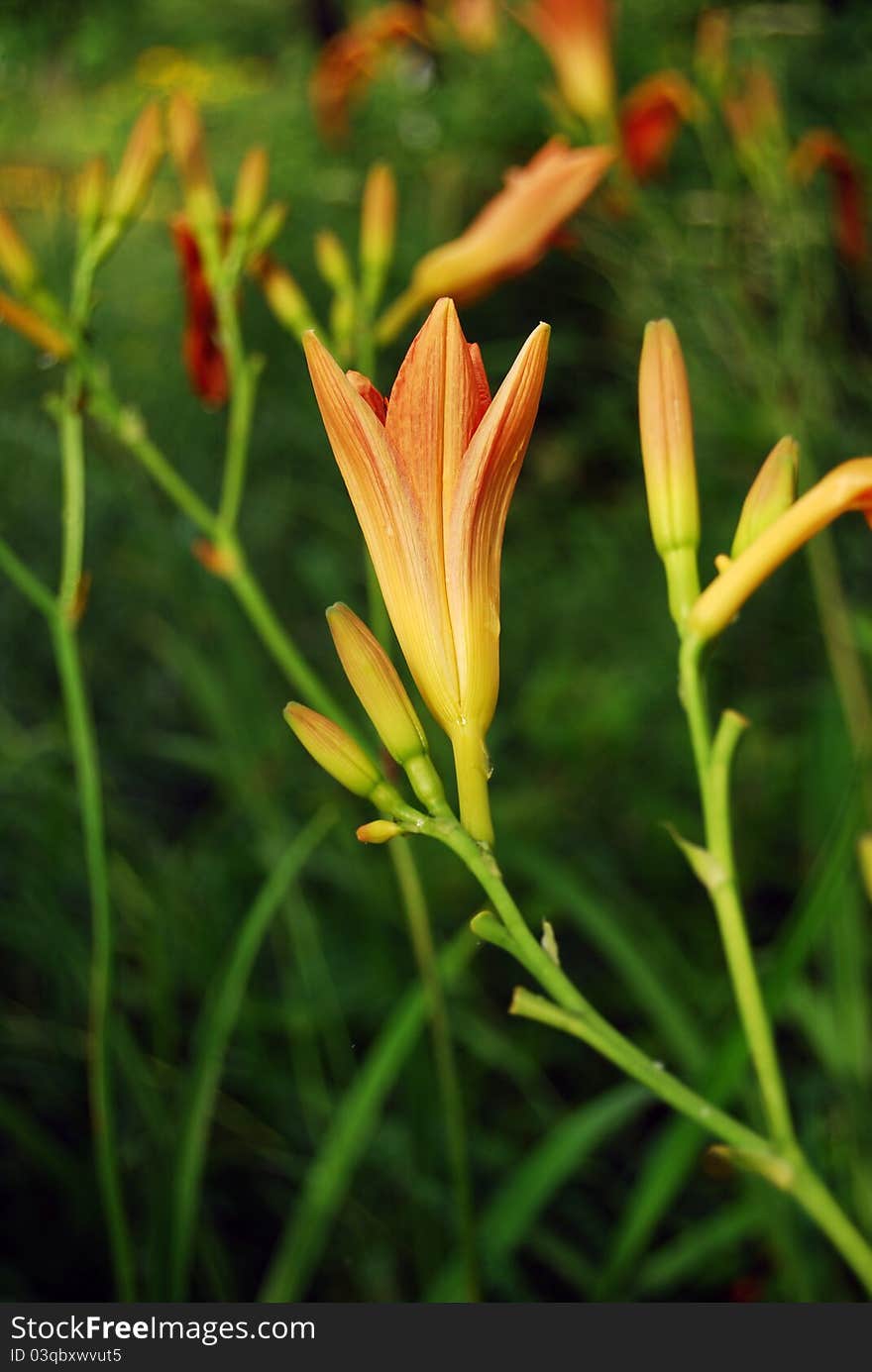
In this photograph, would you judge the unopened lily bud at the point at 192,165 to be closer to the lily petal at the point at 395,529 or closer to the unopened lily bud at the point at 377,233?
the unopened lily bud at the point at 377,233

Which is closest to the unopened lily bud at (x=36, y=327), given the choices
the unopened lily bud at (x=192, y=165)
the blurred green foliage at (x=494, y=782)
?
the unopened lily bud at (x=192, y=165)

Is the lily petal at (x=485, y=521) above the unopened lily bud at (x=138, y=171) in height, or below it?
below

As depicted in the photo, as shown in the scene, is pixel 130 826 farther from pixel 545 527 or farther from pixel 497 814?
pixel 545 527

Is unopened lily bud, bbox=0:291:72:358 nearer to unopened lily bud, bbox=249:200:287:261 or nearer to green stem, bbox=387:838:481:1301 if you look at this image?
unopened lily bud, bbox=249:200:287:261

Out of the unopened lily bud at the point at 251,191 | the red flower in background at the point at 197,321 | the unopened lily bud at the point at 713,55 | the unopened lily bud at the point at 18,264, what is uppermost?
the unopened lily bud at the point at 713,55

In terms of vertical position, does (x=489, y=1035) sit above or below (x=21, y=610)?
below

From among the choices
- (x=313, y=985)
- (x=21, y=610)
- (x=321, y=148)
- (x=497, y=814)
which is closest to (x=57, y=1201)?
(x=313, y=985)

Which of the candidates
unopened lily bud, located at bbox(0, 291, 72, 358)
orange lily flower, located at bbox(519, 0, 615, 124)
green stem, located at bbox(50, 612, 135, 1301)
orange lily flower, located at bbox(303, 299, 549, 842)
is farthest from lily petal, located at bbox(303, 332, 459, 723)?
orange lily flower, located at bbox(519, 0, 615, 124)
